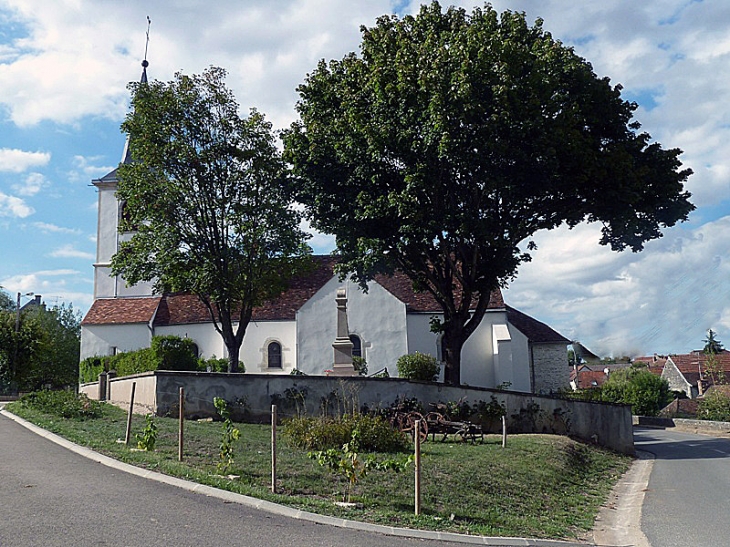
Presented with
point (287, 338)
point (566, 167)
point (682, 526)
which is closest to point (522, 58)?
point (566, 167)

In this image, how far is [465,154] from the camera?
70.3 feet

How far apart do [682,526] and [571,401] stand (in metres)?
15.0

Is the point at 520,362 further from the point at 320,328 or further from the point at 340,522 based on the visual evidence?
the point at 340,522

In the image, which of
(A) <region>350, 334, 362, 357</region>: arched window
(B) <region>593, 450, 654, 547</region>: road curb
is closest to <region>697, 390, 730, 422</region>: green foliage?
(A) <region>350, 334, 362, 357</region>: arched window

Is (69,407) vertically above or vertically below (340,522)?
above

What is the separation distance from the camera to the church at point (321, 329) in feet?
117

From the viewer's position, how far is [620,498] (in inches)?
574

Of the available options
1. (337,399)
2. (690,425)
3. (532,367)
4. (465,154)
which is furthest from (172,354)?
(690,425)

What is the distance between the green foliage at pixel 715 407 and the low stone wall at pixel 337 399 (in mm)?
15105

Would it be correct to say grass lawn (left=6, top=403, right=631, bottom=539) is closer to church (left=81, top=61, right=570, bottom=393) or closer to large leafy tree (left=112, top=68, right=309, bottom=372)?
large leafy tree (left=112, top=68, right=309, bottom=372)

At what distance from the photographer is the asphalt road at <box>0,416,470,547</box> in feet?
24.3

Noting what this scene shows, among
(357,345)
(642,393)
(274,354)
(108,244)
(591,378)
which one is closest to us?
(357,345)

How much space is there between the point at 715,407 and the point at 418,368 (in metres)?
19.4

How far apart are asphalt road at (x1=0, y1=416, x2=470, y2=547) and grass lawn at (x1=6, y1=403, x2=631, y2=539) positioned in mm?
820
